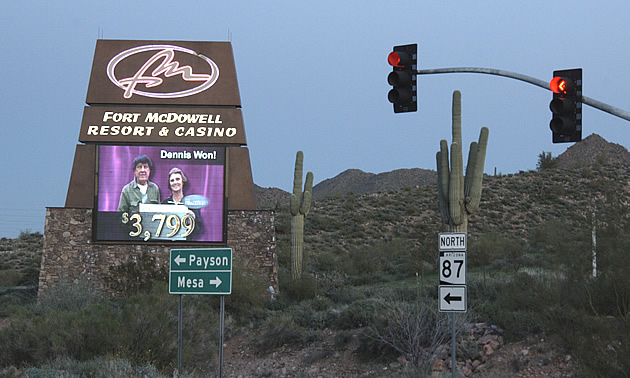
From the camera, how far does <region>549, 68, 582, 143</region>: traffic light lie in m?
14.5

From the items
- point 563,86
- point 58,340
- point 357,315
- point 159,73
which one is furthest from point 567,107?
→ point 159,73

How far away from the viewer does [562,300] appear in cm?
1830

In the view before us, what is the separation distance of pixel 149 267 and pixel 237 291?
363 cm

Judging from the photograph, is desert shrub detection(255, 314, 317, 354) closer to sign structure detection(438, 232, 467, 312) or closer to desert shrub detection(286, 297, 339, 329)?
desert shrub detection(286, 297, 339, 329)

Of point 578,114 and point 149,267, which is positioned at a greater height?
point 578,114

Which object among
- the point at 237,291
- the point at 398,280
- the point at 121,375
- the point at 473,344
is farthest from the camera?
the point at 398,280

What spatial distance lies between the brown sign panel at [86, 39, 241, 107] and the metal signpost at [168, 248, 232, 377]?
671 inches

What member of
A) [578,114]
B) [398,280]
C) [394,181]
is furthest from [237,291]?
[394,181]

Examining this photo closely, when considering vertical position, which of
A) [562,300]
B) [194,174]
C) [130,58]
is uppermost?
[130,58]

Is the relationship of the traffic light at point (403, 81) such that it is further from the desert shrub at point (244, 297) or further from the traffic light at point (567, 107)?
the desert shrub at point (244, 297)

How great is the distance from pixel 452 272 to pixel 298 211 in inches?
676

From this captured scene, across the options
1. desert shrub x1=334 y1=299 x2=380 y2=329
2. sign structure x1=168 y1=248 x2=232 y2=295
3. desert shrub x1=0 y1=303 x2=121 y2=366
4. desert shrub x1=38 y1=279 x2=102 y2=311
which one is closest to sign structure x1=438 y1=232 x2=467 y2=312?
sign structure x1=168 y1=248 x2=232 y2=295

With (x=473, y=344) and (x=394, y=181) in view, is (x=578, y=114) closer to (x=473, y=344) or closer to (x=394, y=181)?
(x=473, y=344)

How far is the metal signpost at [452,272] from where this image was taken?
1428 cm
